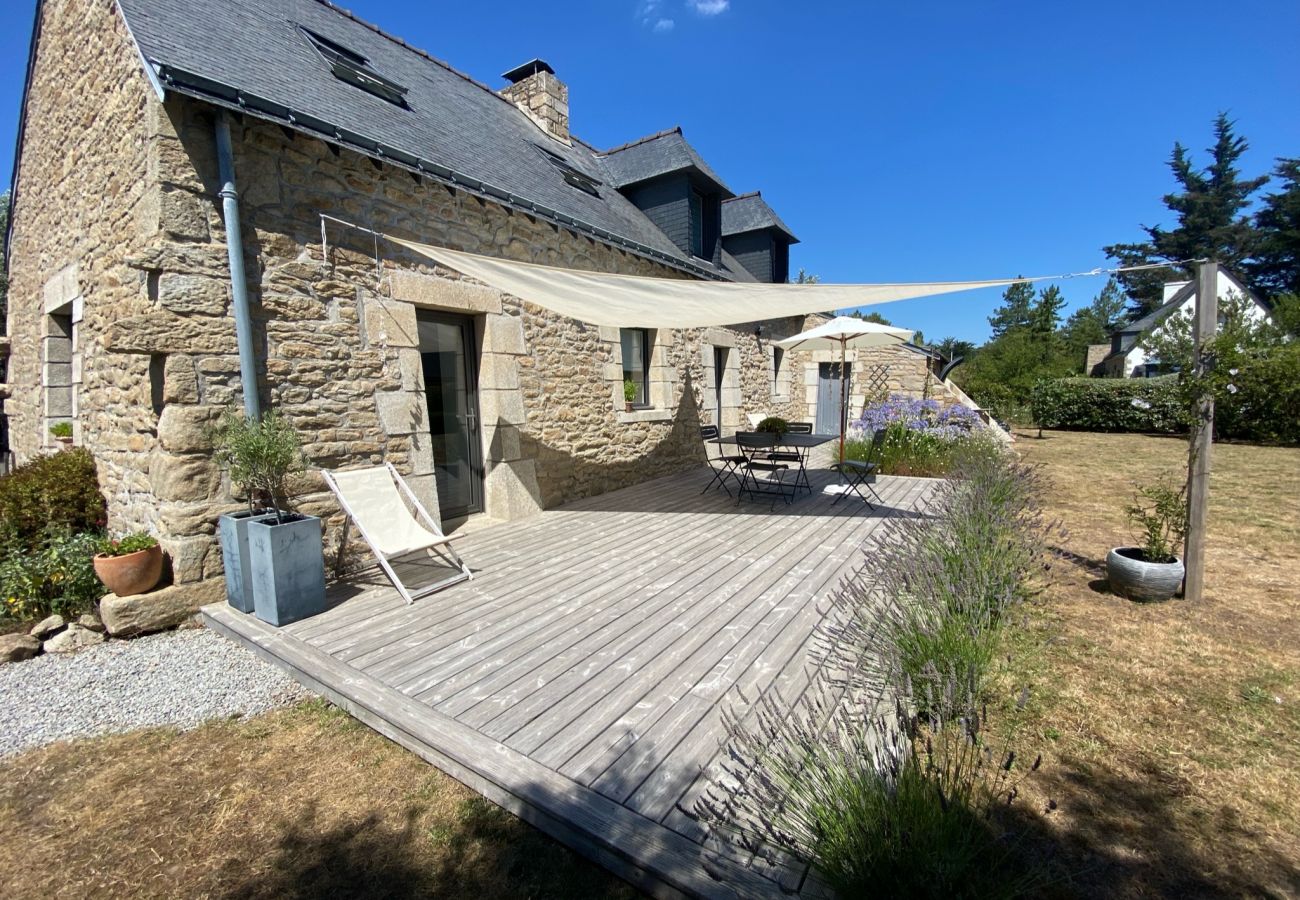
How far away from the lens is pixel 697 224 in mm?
8781

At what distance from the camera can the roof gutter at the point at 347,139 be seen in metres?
2.97

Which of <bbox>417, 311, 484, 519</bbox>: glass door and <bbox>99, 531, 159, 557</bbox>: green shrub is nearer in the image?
<bbox>99, 531, 159, 557</bbox>: green shrub

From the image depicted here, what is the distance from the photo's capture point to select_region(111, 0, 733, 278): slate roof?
10.9ft

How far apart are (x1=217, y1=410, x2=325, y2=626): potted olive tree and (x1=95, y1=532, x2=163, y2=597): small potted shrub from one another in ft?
1.07

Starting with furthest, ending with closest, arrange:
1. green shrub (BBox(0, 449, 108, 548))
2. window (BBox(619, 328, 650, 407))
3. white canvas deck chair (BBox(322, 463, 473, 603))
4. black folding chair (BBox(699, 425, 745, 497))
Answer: window (BBox(619, 328, 650, 407)) < black folding chair (BBox(699, 425, 745, 497)) < green shrub (BBox(0, 449, 108, 548)) < white canvas deck chair (BBox(322, 463, 473, 603))

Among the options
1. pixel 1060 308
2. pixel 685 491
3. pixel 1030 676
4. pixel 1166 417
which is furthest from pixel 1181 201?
pixel 1030 676

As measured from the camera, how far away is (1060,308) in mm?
25891

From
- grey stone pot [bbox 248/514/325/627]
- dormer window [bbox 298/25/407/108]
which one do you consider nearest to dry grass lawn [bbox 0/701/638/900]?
grey stone pot [bbox 248/514/325/627]

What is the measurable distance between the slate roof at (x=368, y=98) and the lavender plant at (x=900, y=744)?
4130mm

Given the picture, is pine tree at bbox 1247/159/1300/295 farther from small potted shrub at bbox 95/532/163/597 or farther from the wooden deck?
small potted shrub at bbox 95/532/163/597

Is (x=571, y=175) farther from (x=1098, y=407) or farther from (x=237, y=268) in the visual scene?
(x=1098, y=407)

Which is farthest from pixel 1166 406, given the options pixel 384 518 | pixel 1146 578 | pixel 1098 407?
pixel 384 518

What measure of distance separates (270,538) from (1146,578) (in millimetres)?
4961

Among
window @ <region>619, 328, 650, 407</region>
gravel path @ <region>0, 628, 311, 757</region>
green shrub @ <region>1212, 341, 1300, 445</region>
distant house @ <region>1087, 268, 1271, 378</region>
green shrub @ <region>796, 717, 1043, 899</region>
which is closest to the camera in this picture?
green shrub @ <region>796, 717, 1043, 899</region>
